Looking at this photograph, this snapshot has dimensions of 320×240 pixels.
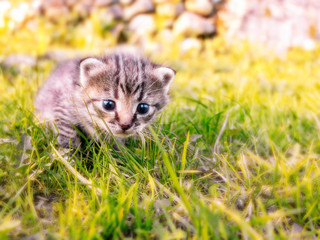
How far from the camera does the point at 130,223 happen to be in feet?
5.38

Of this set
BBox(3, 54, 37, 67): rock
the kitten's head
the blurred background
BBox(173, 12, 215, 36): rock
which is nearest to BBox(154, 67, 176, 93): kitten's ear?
the kitten's head

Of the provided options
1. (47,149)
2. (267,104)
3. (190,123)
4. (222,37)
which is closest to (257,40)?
(222,37)

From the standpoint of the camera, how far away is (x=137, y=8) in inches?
328

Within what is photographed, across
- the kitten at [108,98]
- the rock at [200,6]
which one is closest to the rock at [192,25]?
the rock at [200,6]

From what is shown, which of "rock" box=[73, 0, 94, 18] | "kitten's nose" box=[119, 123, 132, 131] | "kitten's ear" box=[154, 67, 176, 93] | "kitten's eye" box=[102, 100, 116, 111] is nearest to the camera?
"kitten's nose" box=[119, 123, 132, 131]

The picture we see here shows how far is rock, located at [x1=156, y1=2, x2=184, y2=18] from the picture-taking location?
27.2 feet

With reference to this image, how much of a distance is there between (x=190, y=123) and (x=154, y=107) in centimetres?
37

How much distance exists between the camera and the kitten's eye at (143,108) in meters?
2.56

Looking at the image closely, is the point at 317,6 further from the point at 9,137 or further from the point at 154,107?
the point at 9,137

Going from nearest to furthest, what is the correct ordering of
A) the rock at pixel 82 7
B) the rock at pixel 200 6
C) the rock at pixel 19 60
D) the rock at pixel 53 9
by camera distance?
the rock at pixel 19 60, the rock at pixel 53 9, the rock at pixel 82 7, the rock at pixel 200 6

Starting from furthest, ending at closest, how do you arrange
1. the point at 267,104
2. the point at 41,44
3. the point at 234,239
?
1. the point at 41,44
2. the point at 267,104
3. the point at 234,239

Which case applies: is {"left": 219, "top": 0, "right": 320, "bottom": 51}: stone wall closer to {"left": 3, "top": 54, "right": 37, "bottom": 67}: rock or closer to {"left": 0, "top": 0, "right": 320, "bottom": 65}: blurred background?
{"left": 0, "top": 0, "right": 320, "bottom": 65}: blurred background

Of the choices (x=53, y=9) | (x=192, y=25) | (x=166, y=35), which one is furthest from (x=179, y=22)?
(x=53, y=9)

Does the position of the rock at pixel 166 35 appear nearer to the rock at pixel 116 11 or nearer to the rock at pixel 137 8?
the rock at pixel 137 8
